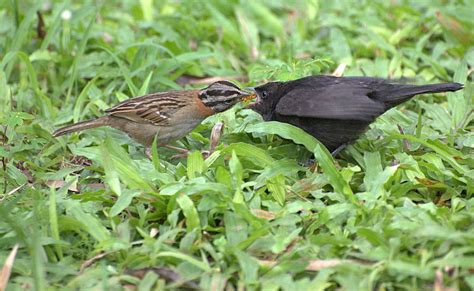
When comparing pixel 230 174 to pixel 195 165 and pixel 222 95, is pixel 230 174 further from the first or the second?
pixel 222 95

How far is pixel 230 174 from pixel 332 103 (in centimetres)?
84

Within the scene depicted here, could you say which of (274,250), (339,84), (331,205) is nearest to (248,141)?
(339,84)

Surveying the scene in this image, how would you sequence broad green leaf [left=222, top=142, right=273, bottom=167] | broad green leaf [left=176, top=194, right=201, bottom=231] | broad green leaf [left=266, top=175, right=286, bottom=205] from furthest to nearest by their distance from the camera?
broad green leaf [left=222, top=142, right=273, bottom=167] → broad green leaf [left=266, top=175, right=286, bottom=205] → broad green leaf [left=176, top=194, right=201, bottom=231]

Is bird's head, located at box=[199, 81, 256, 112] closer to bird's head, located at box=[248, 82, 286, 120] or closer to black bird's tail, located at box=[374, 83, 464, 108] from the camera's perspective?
bird's head, located at box=[248, 82, 286, 120]

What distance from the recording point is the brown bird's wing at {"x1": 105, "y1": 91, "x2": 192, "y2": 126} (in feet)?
19.9

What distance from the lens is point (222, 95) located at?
6.12 m

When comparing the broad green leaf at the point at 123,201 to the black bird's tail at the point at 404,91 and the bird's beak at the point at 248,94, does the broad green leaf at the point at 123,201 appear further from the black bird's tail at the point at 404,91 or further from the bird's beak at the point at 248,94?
the black bird's tail at the point at 404,91

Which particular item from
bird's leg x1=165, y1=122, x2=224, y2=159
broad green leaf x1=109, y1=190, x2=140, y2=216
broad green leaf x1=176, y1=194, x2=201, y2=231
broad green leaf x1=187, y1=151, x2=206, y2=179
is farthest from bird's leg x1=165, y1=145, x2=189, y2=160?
broad green leaf x1=176, y1=194, x2=201, y2=231

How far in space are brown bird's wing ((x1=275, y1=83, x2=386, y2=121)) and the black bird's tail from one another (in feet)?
0.25

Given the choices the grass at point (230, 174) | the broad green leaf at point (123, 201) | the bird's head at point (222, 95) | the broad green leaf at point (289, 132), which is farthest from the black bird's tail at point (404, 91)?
the broad green leaf at point (123, 201)

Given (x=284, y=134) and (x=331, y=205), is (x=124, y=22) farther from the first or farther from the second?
(x=331, y=205)

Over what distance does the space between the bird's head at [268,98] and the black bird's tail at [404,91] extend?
30.2 inches

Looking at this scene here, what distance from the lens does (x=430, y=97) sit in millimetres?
7109

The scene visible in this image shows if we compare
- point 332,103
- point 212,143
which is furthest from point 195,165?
point 332,103
